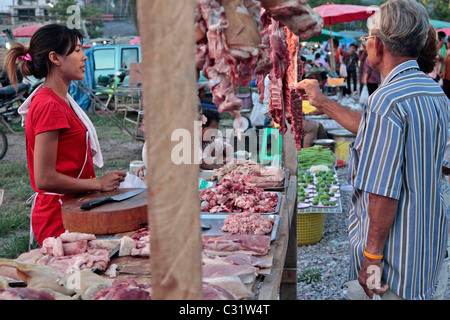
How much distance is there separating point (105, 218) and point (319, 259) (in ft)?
10.9

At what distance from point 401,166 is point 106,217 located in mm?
1569

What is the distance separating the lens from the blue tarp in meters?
16.0

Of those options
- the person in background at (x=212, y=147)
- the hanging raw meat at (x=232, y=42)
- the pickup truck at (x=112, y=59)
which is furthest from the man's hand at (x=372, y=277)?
the pickup truck at (x=112, y=59)

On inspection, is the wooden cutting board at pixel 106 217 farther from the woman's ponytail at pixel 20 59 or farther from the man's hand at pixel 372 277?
the man's hand at pixel 372 277

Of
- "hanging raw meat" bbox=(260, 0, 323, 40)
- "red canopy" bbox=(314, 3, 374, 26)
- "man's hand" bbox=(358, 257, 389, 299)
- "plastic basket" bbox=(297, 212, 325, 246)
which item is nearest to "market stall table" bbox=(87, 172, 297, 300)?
→ "man's hand" bbox=(358, 257, 389, 299)

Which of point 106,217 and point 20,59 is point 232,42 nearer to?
point 106,217

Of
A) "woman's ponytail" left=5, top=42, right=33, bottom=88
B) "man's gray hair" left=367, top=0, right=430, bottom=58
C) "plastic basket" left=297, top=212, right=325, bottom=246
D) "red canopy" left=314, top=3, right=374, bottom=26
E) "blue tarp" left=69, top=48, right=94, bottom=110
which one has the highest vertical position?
"red canopy" left=314, top=3, right=374, bottom=26

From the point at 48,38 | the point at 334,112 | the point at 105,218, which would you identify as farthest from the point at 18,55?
the point at 334,112

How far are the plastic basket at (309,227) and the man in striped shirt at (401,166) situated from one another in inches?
121

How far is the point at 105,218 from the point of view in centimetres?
257

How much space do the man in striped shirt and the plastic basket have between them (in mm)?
3063

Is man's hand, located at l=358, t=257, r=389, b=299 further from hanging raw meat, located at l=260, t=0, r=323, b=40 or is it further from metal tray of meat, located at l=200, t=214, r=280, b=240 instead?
hanging raw meat, located at l=260, t=0, r=323, b=40

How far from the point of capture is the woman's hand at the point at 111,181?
2.93m
